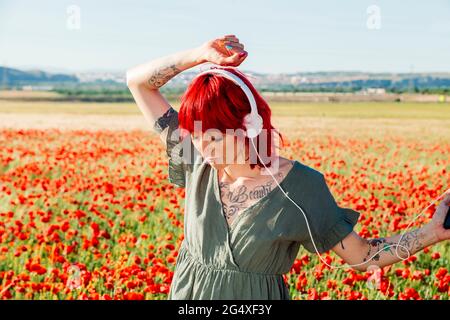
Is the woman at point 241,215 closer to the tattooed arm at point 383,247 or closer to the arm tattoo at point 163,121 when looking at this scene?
the tattooed arm at point 383,247

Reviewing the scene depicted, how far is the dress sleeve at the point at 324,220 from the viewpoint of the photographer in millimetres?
2645

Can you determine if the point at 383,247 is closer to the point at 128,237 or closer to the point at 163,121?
the point at 163,121

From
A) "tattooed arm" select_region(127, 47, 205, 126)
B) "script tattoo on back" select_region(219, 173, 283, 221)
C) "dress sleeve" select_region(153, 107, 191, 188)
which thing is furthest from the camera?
"dress sleeve" select_region(153, 107, 191, 188)

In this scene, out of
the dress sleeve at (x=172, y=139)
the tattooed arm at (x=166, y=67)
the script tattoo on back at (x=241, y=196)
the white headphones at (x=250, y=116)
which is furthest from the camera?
the dress sleeve at (x=172, y=139)

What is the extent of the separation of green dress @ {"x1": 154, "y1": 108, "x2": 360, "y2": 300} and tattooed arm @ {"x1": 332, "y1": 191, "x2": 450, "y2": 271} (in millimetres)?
65

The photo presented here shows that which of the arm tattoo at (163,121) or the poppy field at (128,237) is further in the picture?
the poppy field at (128,237)

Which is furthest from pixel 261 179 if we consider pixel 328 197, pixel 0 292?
pixel 0 292

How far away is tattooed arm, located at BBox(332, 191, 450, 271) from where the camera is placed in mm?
2680

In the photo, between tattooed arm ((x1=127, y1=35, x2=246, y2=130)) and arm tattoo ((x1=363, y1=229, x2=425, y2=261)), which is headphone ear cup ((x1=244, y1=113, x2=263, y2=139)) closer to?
tattooed arm ((x1=127, y1=35, x2=246, y2=130))

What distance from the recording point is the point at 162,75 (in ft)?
9.51

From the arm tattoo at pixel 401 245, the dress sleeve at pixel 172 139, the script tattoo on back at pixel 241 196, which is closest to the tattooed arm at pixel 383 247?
the arm tattoo at pixel 401 245

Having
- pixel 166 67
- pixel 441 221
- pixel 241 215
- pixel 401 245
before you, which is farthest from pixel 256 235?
pixel 166 67

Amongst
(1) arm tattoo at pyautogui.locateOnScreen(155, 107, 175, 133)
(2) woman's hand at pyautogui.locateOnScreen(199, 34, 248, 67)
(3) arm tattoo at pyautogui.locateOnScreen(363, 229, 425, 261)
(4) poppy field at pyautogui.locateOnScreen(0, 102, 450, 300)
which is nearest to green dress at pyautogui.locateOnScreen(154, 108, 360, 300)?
(3) arm tattoo at pyautogui.locateOnScreen(363, 229, 425, 261)

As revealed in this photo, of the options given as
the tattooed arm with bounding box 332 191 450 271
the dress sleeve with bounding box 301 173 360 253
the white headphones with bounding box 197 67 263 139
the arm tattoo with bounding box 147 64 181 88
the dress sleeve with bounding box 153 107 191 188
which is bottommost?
the tattooed arm with bounding box 332 191 450 271
